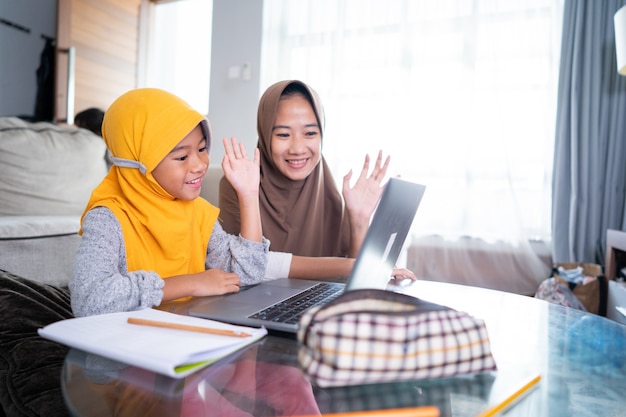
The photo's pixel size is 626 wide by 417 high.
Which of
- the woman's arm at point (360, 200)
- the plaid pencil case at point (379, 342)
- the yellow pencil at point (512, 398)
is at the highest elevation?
the woman's arm at point (360, 200)

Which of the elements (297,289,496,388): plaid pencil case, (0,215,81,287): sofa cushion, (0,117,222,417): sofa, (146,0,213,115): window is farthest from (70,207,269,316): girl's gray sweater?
(146,0,213,115): window

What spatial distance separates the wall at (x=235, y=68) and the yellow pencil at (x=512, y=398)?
11.3ft

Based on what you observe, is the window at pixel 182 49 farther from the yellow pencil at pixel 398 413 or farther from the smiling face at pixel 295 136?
the yellow pencil at pixel 398 413

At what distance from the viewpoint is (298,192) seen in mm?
1681

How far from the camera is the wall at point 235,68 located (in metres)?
3.79

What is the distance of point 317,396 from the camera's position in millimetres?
445

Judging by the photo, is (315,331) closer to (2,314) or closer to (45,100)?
(2,314)

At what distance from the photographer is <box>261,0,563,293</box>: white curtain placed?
2.89 meters

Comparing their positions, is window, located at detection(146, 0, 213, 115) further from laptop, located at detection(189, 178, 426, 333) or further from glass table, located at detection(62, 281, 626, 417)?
glass table, located at detection(62, 281, 626, 417)

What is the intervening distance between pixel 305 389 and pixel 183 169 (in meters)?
0.64

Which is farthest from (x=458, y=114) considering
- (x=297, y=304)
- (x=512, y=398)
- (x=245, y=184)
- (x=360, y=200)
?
(x=512, y=398)

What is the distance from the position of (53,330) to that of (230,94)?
3570 millimetres

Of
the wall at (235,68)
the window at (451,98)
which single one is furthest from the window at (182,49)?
the window at (451,98)

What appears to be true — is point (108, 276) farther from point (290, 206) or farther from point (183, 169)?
point (290, 206)
